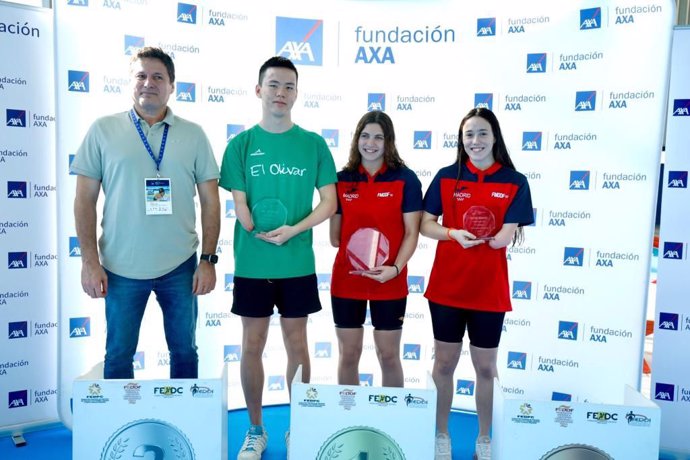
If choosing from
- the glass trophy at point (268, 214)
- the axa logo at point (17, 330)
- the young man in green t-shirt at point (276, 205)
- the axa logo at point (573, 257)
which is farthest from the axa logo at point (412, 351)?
the axa logo at point (17, 330)

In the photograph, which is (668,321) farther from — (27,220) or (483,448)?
(27,220)

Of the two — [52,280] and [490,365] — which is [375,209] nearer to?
[490,365]

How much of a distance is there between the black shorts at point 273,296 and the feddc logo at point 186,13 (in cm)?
154

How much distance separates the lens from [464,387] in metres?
3.48

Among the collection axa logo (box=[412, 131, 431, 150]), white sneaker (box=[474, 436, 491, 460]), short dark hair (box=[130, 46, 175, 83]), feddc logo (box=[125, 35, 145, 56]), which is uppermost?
feddc logo (box=[125, 35, 145, 56])

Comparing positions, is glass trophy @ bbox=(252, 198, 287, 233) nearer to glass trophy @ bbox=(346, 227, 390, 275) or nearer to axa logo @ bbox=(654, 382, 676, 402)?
glass trophy @ bbox=(346, 227, 390, 275)

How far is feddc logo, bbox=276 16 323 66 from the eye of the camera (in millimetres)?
3234

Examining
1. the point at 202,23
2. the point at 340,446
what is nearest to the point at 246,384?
the point at 340,446

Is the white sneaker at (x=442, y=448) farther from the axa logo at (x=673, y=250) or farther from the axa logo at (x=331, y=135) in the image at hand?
the axa logo at (x=331, y=135)

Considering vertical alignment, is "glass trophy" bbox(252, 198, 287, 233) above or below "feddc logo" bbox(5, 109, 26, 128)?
below

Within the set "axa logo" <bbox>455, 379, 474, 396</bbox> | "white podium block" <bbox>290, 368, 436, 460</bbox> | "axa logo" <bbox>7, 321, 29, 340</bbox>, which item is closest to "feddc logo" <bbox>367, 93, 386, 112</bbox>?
"axa logo" <bbox>455, 379, 474, 396</bbox>

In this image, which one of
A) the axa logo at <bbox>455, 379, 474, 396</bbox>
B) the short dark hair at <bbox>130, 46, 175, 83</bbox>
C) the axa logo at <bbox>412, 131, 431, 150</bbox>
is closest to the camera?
the short dark hair at <bbox>130, 46, 175, 83</bbox>

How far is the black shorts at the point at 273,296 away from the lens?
2.52 m

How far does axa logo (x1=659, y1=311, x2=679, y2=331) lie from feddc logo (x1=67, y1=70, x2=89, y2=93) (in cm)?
329
